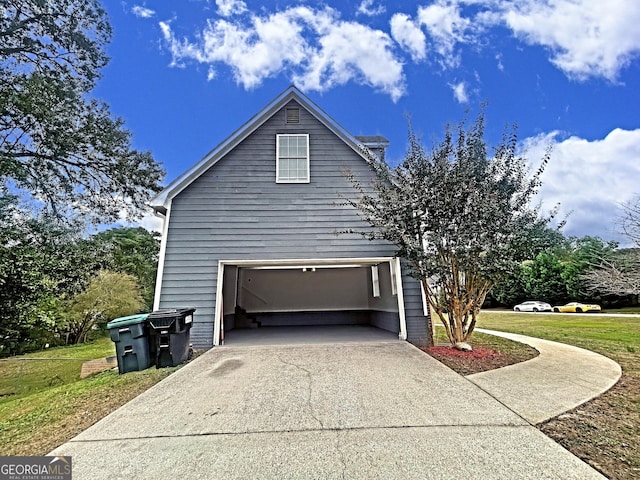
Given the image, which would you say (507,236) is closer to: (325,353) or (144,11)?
(325,353)

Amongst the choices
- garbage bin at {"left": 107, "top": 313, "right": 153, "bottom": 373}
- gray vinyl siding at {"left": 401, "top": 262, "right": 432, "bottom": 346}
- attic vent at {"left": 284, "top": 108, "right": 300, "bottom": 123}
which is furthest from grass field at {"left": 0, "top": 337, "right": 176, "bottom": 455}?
attic vent at {"left": 284, "top": 108, "right": 300, "bottom": 123}

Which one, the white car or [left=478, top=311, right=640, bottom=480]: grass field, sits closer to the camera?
[left=478, top=311, right=640, bottom=480]: grass field

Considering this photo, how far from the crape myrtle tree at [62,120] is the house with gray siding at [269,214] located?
14.0ft

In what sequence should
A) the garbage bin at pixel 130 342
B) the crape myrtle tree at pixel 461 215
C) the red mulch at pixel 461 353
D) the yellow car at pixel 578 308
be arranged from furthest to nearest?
the yellow car at pixel 578 308 → the red mulch at pixel 461 353 → the crape myrtle tree at pixel 461 215 → the garbage bin at pixel 130 342

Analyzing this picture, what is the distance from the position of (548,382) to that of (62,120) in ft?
41.7

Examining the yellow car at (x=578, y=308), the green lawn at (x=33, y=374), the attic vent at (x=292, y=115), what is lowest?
the green lawn at (x=33, y=374)

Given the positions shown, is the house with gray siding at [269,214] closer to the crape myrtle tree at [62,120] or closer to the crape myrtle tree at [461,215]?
the crape myrtle tree at [461,215]

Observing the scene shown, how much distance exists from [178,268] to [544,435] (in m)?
7.20

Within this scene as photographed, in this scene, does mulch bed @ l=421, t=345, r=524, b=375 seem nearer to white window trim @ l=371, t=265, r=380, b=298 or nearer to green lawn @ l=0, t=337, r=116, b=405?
white window trim @ l=371, t=265, r=380, b=298

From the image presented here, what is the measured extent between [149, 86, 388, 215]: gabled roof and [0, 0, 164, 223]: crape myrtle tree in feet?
13.9

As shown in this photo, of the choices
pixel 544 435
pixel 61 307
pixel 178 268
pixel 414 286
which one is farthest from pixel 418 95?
pixel 61 307

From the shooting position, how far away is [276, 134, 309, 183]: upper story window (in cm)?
821

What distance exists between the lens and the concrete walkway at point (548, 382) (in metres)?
3.57

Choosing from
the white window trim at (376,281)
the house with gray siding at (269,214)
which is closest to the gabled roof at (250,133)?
the house with gray siding at (269,214)
